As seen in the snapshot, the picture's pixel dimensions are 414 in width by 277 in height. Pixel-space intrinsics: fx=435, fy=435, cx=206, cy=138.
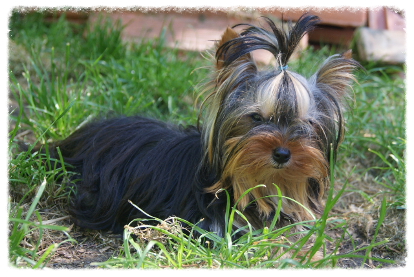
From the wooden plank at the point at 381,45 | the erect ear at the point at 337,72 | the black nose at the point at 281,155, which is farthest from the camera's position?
the wooden plank at the point at 381,45

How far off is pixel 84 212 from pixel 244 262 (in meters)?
1.50

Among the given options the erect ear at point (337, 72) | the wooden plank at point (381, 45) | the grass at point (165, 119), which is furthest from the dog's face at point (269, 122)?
the wooden plank at point (381, 45)

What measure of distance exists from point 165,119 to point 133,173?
1.39 m

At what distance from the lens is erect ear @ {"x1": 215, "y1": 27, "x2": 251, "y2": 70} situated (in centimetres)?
298

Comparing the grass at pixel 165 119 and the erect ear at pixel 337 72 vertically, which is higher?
the erect ear at pixel 337 72

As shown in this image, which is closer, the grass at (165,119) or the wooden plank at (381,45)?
the grass at (165,119)

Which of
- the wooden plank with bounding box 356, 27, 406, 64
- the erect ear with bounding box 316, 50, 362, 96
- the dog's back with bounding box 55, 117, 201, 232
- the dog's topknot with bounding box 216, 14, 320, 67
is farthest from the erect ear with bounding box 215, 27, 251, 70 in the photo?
the wooden plank with bounding box 356, 27, 406, 64

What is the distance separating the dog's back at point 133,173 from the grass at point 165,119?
0.58 ft

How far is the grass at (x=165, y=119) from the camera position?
8.68 feet

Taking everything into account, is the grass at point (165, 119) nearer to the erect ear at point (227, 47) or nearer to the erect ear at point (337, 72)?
the erect ear at point (337, 72)

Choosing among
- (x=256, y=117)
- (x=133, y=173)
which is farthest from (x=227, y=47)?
(x=133, y=173)

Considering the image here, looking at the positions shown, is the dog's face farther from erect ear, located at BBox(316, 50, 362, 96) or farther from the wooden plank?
the wooden plank

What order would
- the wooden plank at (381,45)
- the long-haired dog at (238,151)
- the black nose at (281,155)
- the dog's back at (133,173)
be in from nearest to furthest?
the black nose at (281,155)
the long-haired dog at (238,151)
the dog's back at (133,173)
the wooden plank at (381,45)

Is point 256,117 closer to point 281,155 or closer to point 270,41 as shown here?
point 281,155
